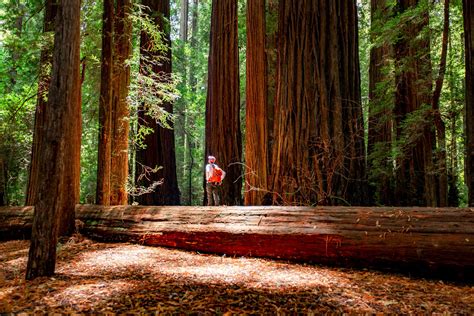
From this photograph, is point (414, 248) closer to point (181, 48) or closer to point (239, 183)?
point (239, 183)

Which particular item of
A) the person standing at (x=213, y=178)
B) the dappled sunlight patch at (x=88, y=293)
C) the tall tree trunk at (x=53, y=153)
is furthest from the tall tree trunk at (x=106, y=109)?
the dappled sunlight patch at (x=88, y=293)

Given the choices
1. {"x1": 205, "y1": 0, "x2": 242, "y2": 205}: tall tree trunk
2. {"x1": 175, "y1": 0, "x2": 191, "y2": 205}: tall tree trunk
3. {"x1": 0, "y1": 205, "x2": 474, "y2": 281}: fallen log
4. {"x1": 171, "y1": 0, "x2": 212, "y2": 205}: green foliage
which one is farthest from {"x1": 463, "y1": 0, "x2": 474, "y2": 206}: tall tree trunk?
{"x1": 175, "y1": 0, "x2": 191, "y2": 205}: tall tree trunk

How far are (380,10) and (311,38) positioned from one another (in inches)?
108

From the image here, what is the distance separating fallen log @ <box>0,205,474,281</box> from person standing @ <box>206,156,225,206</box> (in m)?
Result: 2.60

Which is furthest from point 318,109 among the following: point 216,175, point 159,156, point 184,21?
point 184,21

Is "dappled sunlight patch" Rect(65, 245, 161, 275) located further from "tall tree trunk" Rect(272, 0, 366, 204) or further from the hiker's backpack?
the hiker's backpack

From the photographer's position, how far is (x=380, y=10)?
8.37 meters

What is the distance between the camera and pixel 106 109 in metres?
7.08

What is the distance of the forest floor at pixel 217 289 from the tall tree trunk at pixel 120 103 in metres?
3.05

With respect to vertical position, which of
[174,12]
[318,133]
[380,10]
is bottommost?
[318,133]

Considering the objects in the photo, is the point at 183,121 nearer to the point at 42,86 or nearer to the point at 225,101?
the point at 225,101

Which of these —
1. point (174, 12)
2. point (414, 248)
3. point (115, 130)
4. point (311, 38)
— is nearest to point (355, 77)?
point (311, 38)

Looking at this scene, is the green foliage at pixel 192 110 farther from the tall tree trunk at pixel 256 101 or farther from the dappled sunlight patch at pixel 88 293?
the dappled sunlight patch at pixel 88 293

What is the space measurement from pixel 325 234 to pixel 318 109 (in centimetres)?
322
